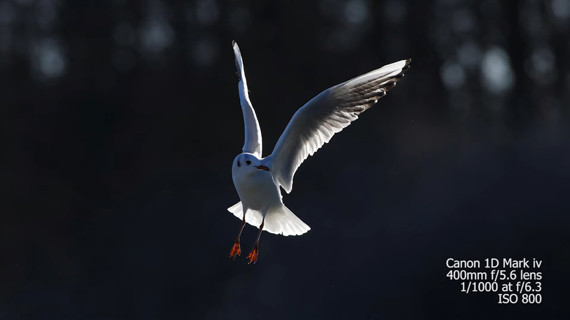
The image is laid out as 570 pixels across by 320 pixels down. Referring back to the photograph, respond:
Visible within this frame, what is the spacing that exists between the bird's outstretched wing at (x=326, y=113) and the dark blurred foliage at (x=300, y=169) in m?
4.52

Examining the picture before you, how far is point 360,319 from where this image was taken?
26.2 feet

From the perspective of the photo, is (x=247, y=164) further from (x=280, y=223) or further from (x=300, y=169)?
(x=300, y=169)

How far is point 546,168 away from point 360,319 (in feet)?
9.95

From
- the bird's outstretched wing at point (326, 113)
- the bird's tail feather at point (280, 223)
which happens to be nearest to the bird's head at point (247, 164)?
the bird's outstretched wing at point (326, 113)

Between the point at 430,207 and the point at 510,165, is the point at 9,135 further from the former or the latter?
the point at 510,165

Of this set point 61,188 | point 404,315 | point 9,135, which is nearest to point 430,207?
point 404,315

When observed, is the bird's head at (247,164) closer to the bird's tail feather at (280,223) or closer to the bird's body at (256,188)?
the bird's body at (256,188)

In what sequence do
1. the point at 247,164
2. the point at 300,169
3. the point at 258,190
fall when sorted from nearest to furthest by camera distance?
the point at 247,164 → the point at 258,190 → the point at 300,169

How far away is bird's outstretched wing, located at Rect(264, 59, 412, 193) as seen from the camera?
12.0 feet

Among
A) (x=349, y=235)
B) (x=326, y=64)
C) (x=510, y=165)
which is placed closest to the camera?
(x=349, y=235)

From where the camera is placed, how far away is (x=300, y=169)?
29.8 ft

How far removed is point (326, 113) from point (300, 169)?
5.39m

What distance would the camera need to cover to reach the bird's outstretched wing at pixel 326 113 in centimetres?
365

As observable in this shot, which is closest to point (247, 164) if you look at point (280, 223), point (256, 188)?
point (256, 188)
